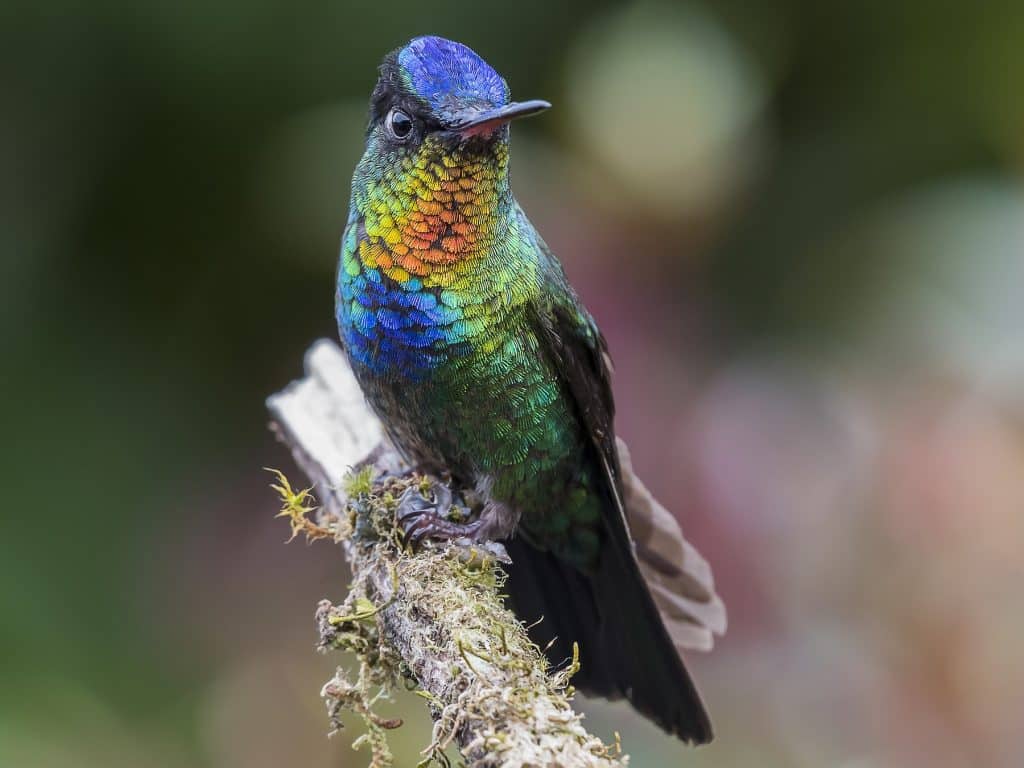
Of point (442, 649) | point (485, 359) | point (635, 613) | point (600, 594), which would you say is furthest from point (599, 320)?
point (442, 649)

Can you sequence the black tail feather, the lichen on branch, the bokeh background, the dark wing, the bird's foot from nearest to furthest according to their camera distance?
the lichen on branch < the bird's foot < the dark wing < the black tail feather < the bokeh background

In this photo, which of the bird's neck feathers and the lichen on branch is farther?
the bird's neck feathers

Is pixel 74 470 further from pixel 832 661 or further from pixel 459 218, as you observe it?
pixel 832 661

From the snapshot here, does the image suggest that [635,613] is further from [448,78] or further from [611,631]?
[448,78]

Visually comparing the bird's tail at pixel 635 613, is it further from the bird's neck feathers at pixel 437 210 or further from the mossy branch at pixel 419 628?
the bird's neck feathers at pixel 437 210

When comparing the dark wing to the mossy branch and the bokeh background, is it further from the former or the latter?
the bokeh background

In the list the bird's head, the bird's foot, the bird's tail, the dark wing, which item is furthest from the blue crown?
the bird's tail

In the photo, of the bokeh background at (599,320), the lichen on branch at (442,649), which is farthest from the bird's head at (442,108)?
the bokeh background at (599,320)
